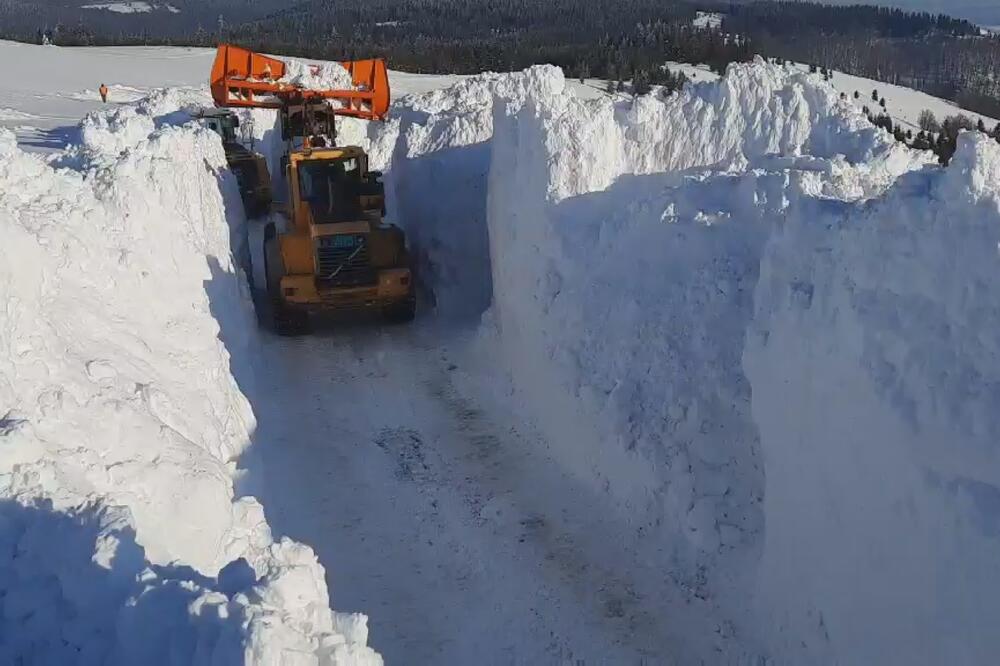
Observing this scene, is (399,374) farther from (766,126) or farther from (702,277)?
(766,126)

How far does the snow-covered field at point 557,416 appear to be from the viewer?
16.5 ft

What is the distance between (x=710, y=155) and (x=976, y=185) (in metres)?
7.07

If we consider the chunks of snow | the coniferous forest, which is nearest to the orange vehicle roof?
the chunks of snow

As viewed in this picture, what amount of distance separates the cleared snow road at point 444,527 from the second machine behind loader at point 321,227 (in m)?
1.36

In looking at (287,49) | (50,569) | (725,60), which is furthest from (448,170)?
(287,49)

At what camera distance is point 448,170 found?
14930 mm

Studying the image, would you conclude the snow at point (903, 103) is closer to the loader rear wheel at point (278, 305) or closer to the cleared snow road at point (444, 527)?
the loader rear wheel at point (278, 305)

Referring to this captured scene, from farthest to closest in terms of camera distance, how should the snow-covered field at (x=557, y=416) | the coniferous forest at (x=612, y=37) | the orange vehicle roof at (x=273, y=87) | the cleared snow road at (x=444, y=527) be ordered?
the coniferous forest at (x=612, y=37), the orange vehicle roof at (x=273, y=87), the cleared snow road at (x=444, y=527), the snow-covered field at (x=557, y=416)

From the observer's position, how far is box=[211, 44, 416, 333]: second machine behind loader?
41.1 ft

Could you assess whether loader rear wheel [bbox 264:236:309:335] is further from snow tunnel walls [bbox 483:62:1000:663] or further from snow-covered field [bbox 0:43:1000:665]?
snow tunnel walls [bbox 483:62:1000:663]

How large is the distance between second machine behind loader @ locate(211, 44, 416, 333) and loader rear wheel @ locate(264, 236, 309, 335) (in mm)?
15

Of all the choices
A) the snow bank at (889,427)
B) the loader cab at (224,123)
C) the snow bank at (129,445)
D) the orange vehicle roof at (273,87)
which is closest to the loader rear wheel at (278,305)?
the snow bank at (129,445)

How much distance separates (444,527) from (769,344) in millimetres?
3444

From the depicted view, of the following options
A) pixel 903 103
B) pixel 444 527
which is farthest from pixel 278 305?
pixel 903 103
